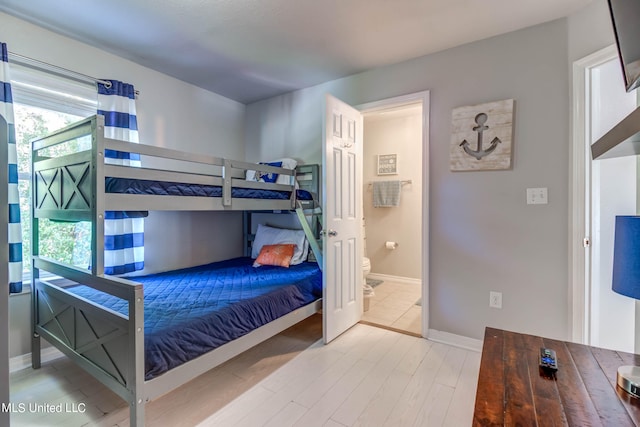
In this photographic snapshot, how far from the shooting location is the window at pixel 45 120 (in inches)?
83.0

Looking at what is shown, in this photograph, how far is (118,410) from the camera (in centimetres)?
166

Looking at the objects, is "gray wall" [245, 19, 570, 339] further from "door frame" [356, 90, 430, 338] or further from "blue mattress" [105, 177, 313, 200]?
"blue mattress" [105, 177, 313, 200]

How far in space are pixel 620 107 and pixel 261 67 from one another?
2.65 metres

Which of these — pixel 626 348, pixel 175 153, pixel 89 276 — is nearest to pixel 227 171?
pixel 175 153

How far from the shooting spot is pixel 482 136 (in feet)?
7.49

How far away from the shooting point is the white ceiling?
1.89m

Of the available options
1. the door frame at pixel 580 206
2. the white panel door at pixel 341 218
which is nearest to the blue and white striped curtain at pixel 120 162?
the white panel door at pixel 341 218

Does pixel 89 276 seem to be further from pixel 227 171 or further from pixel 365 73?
pixel 365 73

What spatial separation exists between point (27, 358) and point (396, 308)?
314cm

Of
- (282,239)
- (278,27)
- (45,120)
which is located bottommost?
(282,239)

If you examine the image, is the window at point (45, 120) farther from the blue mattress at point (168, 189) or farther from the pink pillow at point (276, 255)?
the pink pillow at point (276, 255)

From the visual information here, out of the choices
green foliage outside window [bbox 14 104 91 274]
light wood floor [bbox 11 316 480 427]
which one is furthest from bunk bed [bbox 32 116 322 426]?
light wood floor [bbox 11 316 480 427]

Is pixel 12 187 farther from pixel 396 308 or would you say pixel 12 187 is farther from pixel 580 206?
pixel 580 206
